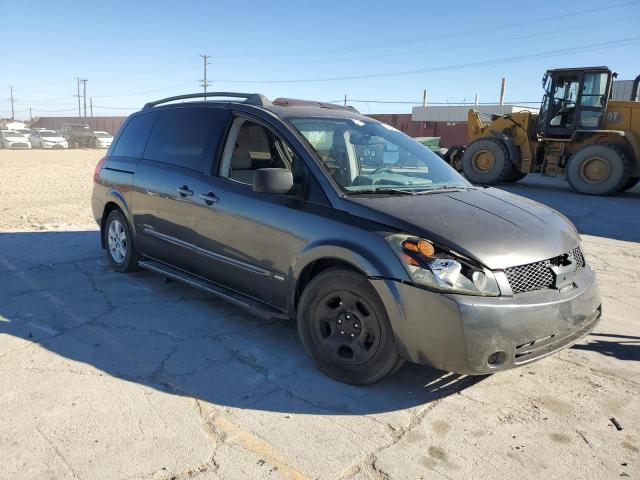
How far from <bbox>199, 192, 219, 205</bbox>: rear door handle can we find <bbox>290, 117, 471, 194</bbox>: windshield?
0.88m

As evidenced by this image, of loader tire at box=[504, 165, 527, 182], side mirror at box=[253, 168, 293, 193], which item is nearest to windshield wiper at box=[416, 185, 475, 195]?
side mirror at box=[253, 168, 293, 193]

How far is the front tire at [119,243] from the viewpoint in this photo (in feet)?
17.7

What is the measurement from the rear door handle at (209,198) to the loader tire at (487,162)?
12.1 metres

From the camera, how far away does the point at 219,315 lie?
4.44m

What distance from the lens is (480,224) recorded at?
3.18 metres

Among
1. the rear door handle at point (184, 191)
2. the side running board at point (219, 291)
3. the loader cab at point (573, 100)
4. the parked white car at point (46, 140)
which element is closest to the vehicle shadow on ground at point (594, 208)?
the loader cab at point (573, 100)

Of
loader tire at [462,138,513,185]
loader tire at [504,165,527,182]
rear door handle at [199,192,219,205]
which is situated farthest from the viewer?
loader tire at [504,165,527,182]

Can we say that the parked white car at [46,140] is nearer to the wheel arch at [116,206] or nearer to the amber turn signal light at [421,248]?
the wheel arch at [116,206]

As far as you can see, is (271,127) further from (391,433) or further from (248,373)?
(391,433)

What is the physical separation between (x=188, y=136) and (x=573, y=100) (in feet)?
41.1

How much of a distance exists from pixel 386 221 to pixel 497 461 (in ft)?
4.67

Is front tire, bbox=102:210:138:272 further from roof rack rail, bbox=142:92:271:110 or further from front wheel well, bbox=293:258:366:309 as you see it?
front wheel well, bbox=293:258:366:309

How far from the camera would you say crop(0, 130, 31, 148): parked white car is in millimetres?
35531

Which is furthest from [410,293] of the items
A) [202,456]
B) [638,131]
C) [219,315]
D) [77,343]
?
[638,131]
